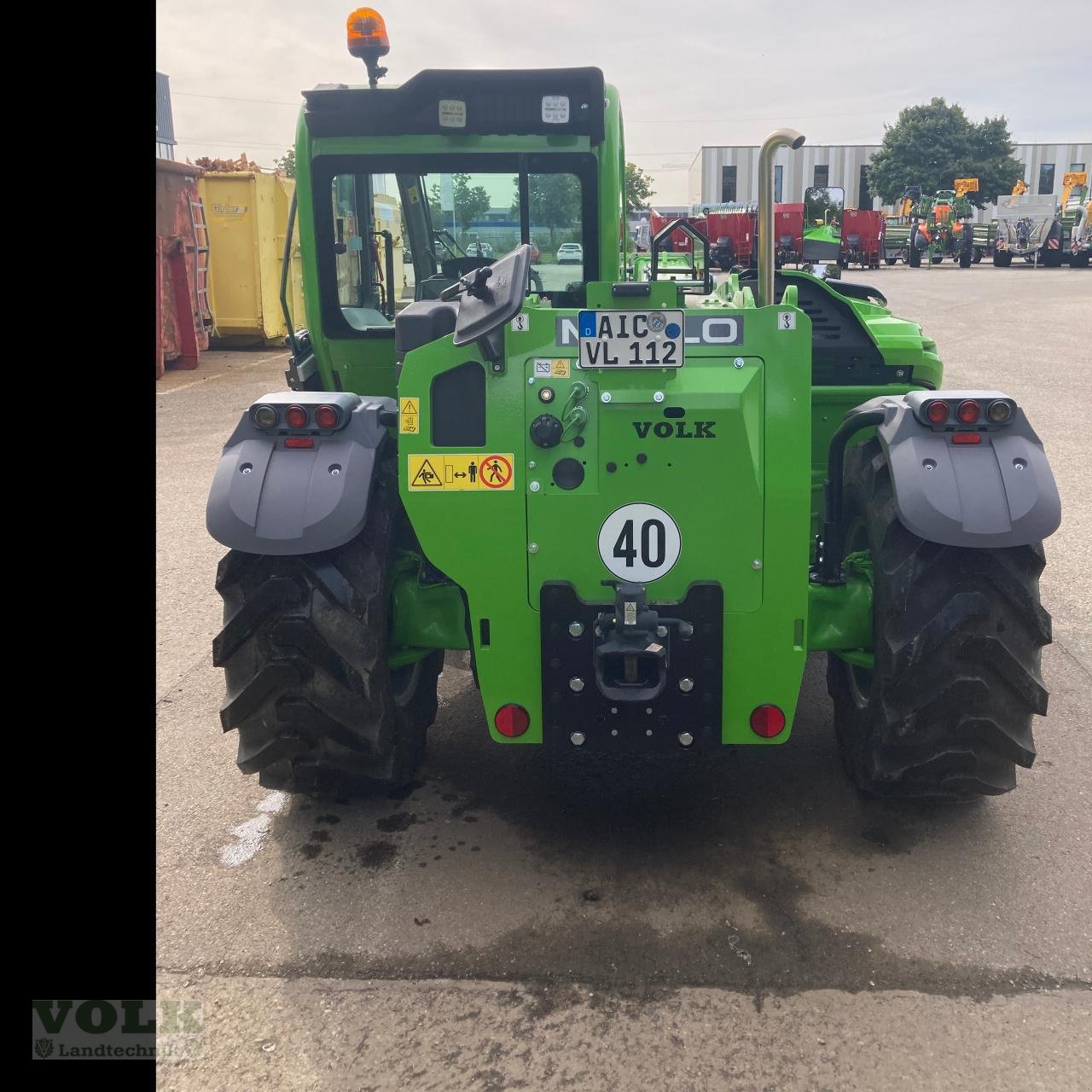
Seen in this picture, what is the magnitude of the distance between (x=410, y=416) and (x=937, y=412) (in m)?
1.58

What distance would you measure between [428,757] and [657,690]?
52.2 inches

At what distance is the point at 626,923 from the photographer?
10.4 ft

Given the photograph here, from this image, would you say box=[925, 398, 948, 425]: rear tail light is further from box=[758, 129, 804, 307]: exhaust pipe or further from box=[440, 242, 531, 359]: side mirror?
box=[440, 242, 531, 359]: side mirror

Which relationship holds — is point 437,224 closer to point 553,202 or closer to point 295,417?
point 553,202

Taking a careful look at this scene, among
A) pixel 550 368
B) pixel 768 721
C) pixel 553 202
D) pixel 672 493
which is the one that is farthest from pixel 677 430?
pixel 553 202

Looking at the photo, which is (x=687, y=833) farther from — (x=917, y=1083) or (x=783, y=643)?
(x=917, y=1083)

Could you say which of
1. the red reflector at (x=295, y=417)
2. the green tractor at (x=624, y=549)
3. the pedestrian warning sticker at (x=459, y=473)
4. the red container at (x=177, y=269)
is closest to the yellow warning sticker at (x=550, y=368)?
Answer: the green tractor at (x=624, y=549)

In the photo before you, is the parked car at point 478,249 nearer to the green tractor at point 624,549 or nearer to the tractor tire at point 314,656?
the green tractor at point 624,549

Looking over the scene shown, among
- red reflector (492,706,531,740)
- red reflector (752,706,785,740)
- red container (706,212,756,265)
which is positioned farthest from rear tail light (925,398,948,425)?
red container (706,212,756,265)

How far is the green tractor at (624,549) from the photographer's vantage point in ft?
10.5

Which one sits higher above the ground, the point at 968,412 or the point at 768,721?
the point at 968,412

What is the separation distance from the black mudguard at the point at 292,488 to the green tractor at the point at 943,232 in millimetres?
40183

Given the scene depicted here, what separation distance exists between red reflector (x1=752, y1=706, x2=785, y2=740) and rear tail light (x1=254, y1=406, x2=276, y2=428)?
1738 millimetres
